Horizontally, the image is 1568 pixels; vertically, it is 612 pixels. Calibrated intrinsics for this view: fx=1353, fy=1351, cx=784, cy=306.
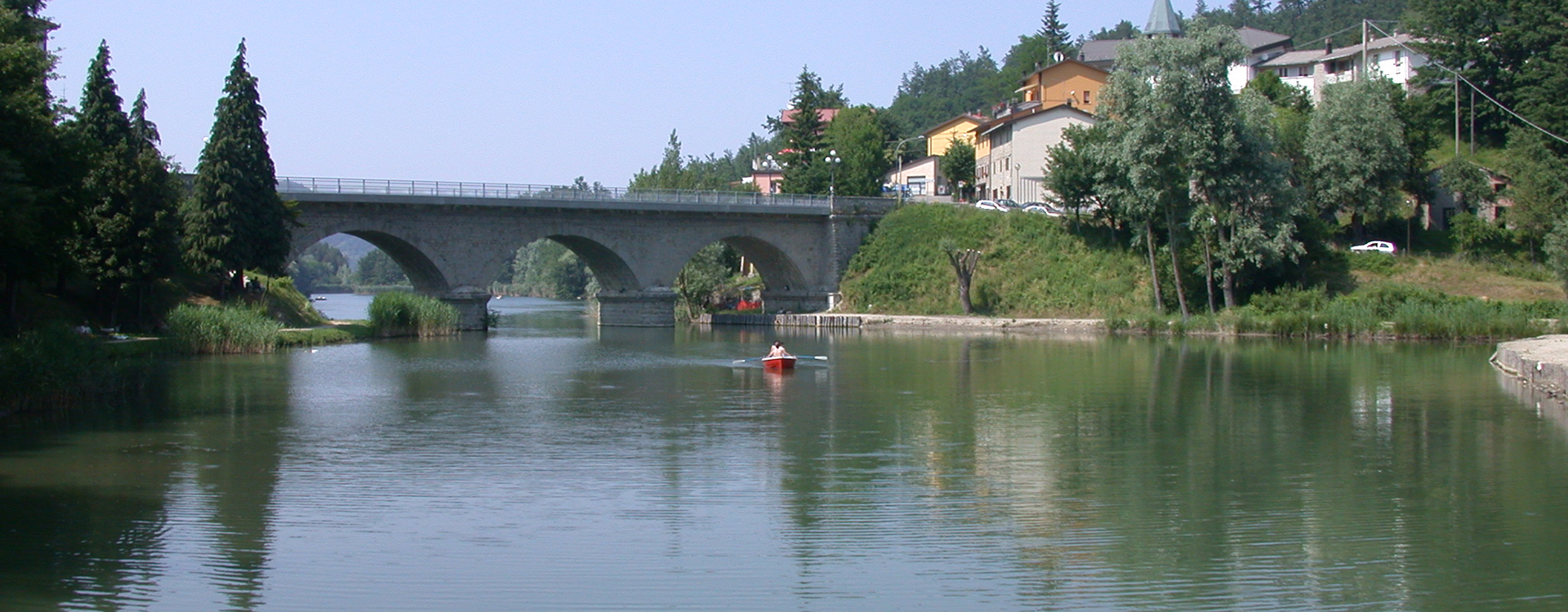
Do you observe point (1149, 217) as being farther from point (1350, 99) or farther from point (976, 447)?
point (976, 447)

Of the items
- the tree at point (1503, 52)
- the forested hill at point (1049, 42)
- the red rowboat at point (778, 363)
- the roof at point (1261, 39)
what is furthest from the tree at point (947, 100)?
the red rowboat at point (778, 363)

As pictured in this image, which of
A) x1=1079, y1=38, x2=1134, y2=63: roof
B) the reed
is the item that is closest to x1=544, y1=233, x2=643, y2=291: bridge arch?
the reed

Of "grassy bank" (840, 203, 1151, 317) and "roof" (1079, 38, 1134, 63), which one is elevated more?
"roof" (1079, 38, 1134, 63)

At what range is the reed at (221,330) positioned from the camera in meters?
37.3

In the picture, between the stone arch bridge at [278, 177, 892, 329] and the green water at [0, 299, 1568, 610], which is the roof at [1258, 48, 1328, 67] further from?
the green water at [0, 299, 1568, 610]

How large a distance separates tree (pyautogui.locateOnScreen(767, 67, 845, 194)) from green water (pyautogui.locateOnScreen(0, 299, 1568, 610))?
58778mm

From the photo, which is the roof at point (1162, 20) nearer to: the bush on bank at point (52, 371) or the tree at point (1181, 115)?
the tree at point (1181, 115)

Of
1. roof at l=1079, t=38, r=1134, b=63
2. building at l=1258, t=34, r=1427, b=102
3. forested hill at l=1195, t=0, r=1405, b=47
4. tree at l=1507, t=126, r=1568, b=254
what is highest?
forested hill at l=1195, t=0, r=1405, b=47

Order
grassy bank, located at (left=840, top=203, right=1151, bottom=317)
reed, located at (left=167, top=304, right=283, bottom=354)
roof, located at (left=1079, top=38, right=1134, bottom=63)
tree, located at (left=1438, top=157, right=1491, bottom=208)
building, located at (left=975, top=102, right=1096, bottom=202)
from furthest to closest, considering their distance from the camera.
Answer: roof, located at (left=1079, top=38, right=1134, bottom=63) → building, located at (left=975, top=102, right=1096, bottom=202) → grassy bank, located at (left=840, top=203, right=1151, bottom=317) → tree, located at (left=1438, top=157, right=1491, bottom=208) → reed, located at (left=167, top=304, right=283, bottom=354)

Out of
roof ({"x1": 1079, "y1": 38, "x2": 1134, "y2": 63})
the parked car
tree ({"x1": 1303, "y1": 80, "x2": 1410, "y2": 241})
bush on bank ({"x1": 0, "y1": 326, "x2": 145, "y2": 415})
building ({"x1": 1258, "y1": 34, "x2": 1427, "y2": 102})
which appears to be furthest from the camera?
roof ({"x1": 1079, "y1": 38, "x2": 1134, "y2": 63})

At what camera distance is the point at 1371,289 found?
168 feet

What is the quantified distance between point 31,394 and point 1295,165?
48.1m

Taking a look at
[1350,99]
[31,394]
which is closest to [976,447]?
[31,394]

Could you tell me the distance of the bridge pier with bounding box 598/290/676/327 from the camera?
63.5 metres
